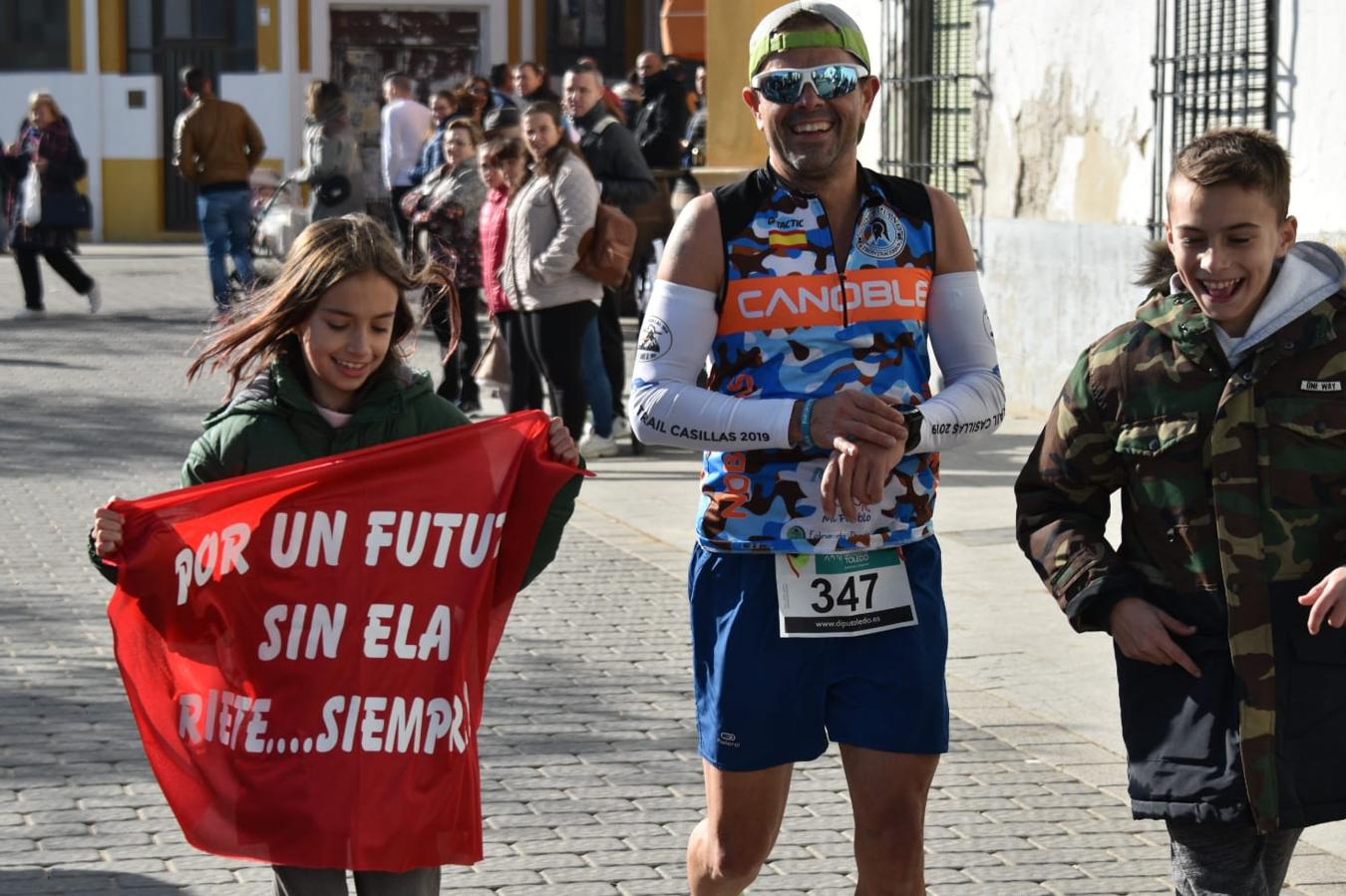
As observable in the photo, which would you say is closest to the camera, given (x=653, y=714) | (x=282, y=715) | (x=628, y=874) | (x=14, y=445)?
(x=282, y=715)

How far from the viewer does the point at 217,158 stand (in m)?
19.7

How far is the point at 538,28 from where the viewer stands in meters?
33.9

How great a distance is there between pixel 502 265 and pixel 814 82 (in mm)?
7366

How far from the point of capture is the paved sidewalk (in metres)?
5.19

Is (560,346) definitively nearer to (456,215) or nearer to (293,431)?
(456,215)

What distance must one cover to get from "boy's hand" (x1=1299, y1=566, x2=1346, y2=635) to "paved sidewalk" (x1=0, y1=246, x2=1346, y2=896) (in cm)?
170

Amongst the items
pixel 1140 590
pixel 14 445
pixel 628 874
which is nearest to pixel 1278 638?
pixel 1140 590

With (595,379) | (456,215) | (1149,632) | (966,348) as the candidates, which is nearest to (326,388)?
(966,348)

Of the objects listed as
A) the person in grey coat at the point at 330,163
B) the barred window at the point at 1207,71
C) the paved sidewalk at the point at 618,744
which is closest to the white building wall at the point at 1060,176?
the barred window at the point at 1207,71

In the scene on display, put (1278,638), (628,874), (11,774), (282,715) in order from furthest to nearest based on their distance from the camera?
(11,774)
(628,874)
(282,715)
(1278,638)

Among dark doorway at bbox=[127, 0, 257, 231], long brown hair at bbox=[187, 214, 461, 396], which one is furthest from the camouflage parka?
dark doorway at bbox=[127, 0, 257, 231]

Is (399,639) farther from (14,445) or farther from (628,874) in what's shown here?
(14,445)

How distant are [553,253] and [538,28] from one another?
23.7m

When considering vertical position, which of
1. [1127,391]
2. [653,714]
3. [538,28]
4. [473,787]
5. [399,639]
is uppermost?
[538,28]
